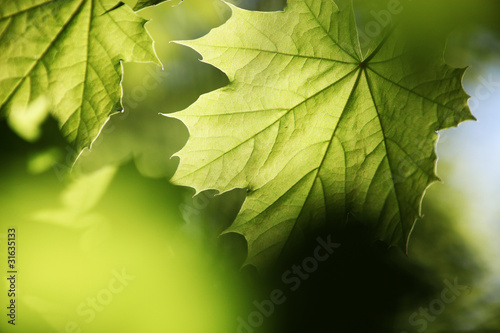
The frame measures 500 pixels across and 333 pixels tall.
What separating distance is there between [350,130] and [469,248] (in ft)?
6.22

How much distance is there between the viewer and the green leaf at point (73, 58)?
79 centimetres

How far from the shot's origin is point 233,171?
909mm

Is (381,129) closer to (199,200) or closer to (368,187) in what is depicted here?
(368,187)

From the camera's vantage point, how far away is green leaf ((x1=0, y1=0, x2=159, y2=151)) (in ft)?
2.59

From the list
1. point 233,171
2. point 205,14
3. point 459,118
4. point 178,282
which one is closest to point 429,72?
point 459,118

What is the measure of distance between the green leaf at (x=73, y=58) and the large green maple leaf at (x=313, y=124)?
140 millimetres

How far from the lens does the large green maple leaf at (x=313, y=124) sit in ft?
2.74

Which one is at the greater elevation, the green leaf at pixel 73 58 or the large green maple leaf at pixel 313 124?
the large green maple leaf at pixel 313 124

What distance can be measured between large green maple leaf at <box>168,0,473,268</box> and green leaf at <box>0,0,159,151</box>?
0.46ft

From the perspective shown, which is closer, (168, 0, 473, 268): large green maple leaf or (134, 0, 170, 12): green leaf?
(134, 0, 170, 12): green leaf

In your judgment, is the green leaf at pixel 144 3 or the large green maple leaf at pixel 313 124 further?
the large green maple leaf at pixel 313 124

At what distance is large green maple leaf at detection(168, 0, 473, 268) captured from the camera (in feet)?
2.74

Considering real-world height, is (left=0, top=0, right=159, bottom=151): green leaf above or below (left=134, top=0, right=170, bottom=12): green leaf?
below

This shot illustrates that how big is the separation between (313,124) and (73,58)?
1.78 ft
